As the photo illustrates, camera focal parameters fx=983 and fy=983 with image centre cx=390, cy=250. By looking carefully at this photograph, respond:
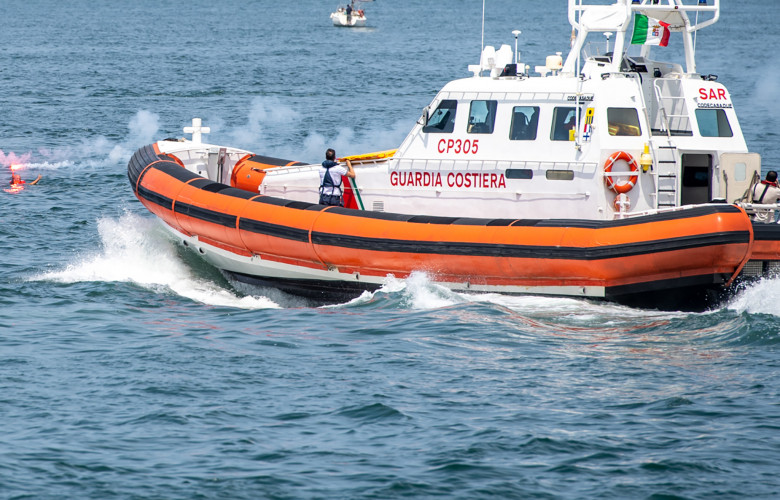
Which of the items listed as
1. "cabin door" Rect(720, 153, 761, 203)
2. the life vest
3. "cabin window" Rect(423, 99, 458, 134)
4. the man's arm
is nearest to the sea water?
"cabin door" Rect(720, 153, 761, 203)

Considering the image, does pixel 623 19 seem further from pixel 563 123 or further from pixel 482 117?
pixel 482 117

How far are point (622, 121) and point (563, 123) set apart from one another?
2.23 feet

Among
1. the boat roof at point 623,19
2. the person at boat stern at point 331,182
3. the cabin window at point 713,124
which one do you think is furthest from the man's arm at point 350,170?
the cabin window at point 713,124

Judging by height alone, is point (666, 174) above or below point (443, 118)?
below

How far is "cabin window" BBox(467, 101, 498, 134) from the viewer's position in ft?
39.0

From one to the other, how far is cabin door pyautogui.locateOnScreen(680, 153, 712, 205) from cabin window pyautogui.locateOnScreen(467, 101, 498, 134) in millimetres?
2291

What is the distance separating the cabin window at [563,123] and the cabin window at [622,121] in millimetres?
430

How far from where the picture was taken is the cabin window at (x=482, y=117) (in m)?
11.9

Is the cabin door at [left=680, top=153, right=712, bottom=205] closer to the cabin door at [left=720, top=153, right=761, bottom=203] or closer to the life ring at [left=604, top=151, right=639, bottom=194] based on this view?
the cabin door at [left=720, top=153, right=761, bottom=203]

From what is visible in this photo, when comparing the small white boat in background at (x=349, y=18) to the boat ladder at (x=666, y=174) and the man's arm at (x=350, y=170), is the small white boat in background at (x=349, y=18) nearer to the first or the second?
the man's arm at (x=350, y=170)

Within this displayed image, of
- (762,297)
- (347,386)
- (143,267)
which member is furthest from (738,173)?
(143,267)

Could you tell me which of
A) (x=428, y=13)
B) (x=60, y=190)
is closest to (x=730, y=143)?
(x=60, y=190)

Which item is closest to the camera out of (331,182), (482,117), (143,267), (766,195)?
(766,195)

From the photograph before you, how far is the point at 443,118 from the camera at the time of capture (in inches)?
478
